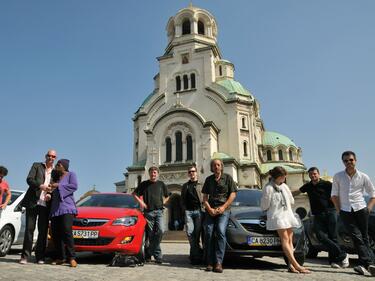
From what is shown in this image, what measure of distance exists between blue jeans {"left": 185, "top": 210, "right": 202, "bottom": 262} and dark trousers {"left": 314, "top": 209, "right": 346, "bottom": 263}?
8.67 feet

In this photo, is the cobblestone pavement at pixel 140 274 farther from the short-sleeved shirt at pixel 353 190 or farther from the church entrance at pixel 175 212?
the church entrance at pixel 175 212

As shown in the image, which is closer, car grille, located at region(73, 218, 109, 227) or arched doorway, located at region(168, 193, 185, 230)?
car grille, located at region(73, 218, 109, 227)

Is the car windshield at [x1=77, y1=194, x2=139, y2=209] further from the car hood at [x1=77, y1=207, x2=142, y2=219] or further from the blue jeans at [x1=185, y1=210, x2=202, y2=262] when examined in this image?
the blue jeans at [x1=185, y1=210, x2=202, y2=262]

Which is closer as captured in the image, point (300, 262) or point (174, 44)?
point (300, 262)

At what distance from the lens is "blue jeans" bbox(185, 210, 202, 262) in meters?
7.38

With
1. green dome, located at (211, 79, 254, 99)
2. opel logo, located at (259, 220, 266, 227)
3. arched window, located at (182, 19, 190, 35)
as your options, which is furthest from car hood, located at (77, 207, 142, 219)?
arched window, located at (182, 19, 190, 35)

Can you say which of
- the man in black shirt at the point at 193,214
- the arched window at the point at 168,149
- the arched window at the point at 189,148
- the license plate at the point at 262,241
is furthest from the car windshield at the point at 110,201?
the arched window at the point at 168,149

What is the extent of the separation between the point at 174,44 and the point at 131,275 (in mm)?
38191

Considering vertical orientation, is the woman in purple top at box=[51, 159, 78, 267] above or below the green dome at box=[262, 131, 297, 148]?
below

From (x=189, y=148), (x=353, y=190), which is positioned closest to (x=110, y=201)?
(x=353, y=190)

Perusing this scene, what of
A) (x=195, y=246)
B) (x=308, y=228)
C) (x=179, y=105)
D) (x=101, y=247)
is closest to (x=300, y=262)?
(x=195, y=246)

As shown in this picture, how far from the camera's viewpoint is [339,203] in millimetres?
6594

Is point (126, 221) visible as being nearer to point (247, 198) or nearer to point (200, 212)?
point (200, 212)

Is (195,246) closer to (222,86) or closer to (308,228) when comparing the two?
(308,228)
